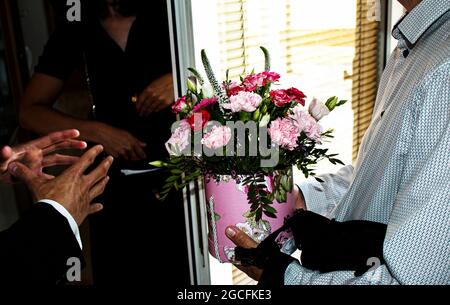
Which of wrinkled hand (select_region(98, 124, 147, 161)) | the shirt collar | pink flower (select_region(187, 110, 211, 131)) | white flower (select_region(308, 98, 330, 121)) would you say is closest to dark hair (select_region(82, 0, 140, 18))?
wrinkled hand (select_region(98, 124, 147, 161))

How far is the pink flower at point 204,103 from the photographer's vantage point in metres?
1.09

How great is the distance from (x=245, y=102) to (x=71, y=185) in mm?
475

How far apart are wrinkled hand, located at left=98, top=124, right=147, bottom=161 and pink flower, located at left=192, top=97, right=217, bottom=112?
0.47 meters

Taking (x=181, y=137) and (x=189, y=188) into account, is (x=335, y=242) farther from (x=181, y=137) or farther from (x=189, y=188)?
(x=189, y=188)

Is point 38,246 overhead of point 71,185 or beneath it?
beneath

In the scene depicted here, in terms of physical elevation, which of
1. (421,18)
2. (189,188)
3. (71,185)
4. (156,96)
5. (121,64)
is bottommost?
(189,188)

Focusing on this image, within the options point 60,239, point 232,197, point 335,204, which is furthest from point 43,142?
point 335,204

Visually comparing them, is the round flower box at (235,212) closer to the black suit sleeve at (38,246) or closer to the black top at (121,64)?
the black suit sleeve at (38,246)

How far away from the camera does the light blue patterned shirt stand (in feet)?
2.82

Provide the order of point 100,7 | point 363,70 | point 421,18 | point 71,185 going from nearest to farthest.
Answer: point 421,18 → point 71,185 → point 100,7 → point 363,70

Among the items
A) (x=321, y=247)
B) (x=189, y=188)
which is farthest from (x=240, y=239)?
(x=189, y=188)

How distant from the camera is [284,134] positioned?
1038mm
